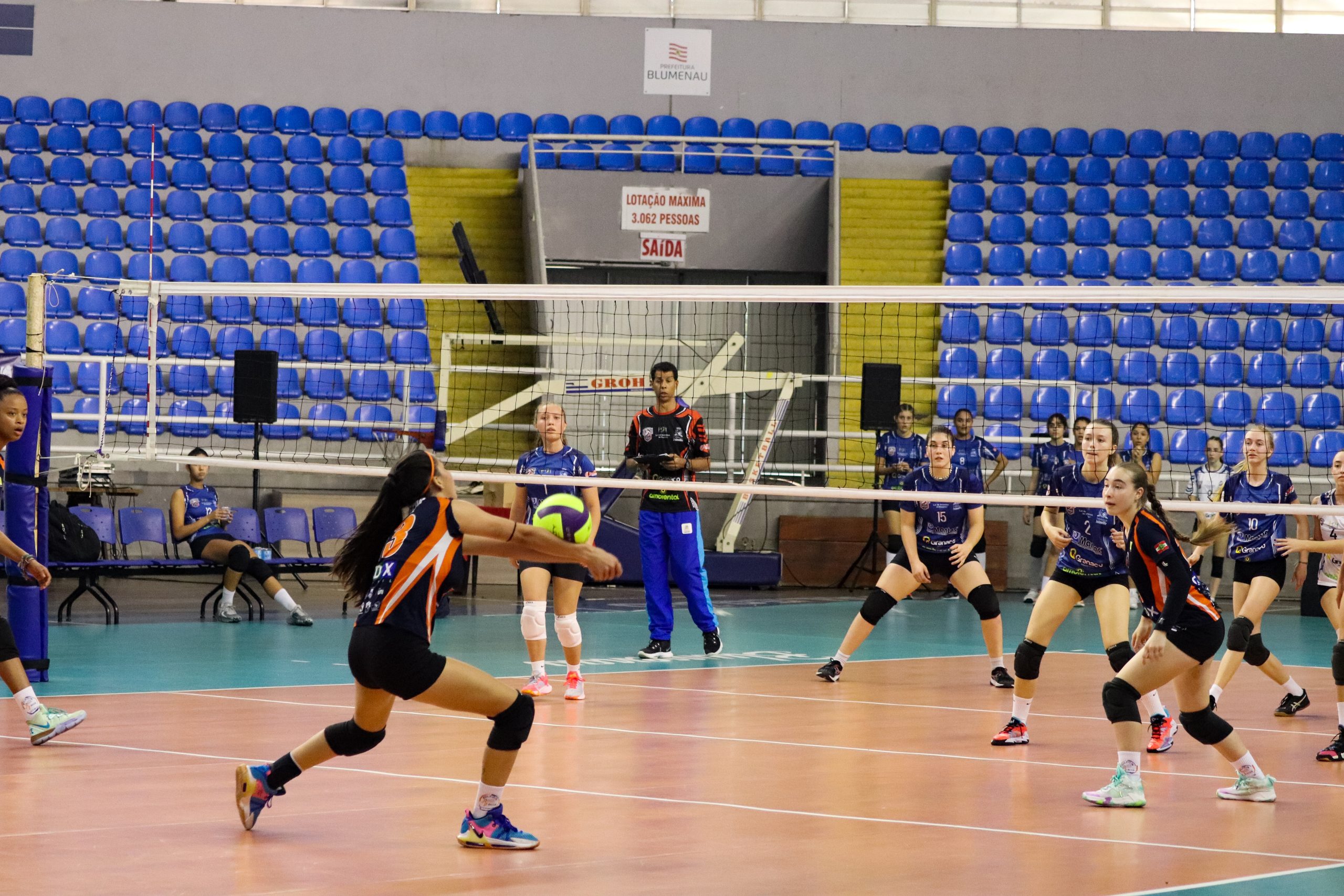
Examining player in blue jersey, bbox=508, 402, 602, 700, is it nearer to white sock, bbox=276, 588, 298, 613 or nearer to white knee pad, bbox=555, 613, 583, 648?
white knee pad, bbox=555, 613, 583, 648

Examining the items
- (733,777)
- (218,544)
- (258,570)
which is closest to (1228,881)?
(733,777)

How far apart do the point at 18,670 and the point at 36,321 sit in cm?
306

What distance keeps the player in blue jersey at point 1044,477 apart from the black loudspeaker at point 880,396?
1.67 meters

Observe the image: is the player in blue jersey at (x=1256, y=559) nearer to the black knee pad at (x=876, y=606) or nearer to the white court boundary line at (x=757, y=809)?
the black knee pad at (x=876, y=606)

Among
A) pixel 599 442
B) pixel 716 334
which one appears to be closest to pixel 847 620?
pixel 599 442

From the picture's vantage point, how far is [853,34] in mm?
21453

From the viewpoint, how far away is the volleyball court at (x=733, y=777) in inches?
197

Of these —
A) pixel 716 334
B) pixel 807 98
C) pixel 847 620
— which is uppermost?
pixel 807 98

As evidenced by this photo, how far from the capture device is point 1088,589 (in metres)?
7.97

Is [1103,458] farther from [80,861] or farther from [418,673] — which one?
[80,861]

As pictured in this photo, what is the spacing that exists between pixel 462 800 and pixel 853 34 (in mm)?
17336

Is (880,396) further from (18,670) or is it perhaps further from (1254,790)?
(18,670)

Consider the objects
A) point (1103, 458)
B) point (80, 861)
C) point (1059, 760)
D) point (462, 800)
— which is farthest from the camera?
point (1103, 458)

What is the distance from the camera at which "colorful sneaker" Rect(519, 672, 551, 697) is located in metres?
9.05
